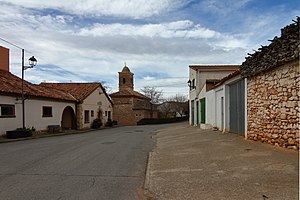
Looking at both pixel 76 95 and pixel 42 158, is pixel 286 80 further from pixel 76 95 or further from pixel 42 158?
pixel 76 95

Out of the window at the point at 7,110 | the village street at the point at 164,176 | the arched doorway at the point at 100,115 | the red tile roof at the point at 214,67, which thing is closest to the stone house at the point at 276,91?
the village street at the point at 164,176

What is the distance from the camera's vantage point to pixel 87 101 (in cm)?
3525

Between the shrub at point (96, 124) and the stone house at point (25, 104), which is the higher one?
the stone house at point (25, 104)

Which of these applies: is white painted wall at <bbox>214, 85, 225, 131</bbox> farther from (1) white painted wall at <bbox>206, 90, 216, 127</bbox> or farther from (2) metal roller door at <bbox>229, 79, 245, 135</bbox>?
(2) metal roller door at <bbox>229, 79, 245, 135</bbox>

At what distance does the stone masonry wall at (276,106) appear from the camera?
864cm

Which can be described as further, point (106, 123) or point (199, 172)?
point (106, 123)

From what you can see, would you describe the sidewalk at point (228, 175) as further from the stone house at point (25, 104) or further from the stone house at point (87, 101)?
the stone house at point (87, 101)

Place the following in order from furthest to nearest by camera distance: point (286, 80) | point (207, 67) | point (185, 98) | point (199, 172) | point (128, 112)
→ point (185, 98) < point (128, 112) < point (207, 67) < point (286, 80) < point (199, 172)

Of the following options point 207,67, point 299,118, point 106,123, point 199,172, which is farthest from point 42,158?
point 106,123

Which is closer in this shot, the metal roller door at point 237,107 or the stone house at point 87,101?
the metal roller door at point 237,107

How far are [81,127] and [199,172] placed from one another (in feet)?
88.8

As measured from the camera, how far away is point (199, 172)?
734 centimetres

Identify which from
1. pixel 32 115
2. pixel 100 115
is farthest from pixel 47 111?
pixel 100 115

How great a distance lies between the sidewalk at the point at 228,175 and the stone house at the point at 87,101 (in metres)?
24.6
